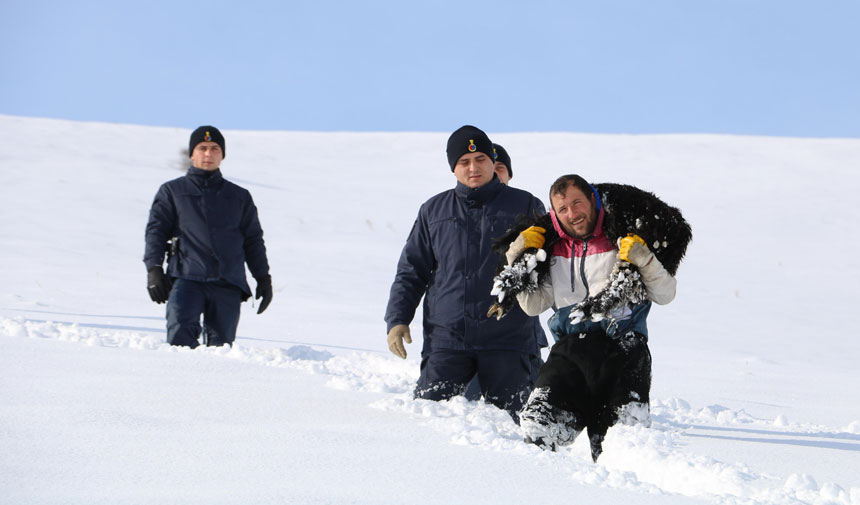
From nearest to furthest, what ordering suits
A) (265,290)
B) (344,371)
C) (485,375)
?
(485,375) < (344,371) < (265,290)

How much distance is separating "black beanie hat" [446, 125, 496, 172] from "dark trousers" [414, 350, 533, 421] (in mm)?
977

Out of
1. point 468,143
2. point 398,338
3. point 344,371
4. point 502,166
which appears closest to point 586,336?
point 398,338

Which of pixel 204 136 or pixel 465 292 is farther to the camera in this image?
pixel 204 136

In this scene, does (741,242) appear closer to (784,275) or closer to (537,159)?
(784,275)

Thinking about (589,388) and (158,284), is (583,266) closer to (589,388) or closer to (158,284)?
(589,388)

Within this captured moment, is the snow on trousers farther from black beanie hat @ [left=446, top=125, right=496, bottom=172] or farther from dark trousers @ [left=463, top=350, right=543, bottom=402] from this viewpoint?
black beanie hat @ [left=446, top=125, right=496, bottom=172]

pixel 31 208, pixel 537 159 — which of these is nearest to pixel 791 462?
pixel 31 208

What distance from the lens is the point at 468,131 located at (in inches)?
172

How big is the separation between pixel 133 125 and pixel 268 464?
28.9m

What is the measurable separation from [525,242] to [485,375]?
37.5 inches

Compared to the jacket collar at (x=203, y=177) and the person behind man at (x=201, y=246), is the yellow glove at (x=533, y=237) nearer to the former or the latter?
the person behind man at (x=201, y=246)

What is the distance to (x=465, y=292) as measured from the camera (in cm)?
417

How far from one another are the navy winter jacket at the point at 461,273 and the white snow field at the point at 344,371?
0.39 meters

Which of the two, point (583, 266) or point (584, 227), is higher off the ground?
point (584, 227)
